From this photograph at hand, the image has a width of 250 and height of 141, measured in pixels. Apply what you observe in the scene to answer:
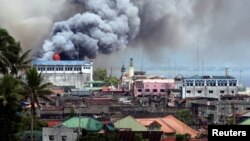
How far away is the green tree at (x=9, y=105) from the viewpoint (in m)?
26.5

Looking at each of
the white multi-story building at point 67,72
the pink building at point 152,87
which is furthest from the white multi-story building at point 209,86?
the white multi-story building at point 67,72

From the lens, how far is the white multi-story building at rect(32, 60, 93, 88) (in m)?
127

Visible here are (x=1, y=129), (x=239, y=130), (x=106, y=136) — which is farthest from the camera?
(x=106, y=136)

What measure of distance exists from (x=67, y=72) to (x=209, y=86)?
3496cm

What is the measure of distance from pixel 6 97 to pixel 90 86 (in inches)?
3840

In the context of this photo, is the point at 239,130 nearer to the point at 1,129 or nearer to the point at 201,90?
the point at 1,129

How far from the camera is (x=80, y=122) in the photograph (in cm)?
4006

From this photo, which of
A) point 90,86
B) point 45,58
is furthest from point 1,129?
point 45,58

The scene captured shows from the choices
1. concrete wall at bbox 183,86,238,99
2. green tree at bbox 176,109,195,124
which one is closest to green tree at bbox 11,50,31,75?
green tree at bbox 176,109,195,124

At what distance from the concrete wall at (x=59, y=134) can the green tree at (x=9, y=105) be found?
7779mm

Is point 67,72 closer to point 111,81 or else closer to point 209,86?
point 111,81

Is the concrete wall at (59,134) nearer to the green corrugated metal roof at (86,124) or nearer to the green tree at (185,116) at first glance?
the green corrugated metal roof at (86,124)

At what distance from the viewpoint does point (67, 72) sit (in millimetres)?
128375

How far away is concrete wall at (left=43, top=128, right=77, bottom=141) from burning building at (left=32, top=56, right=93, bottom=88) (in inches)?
3516
